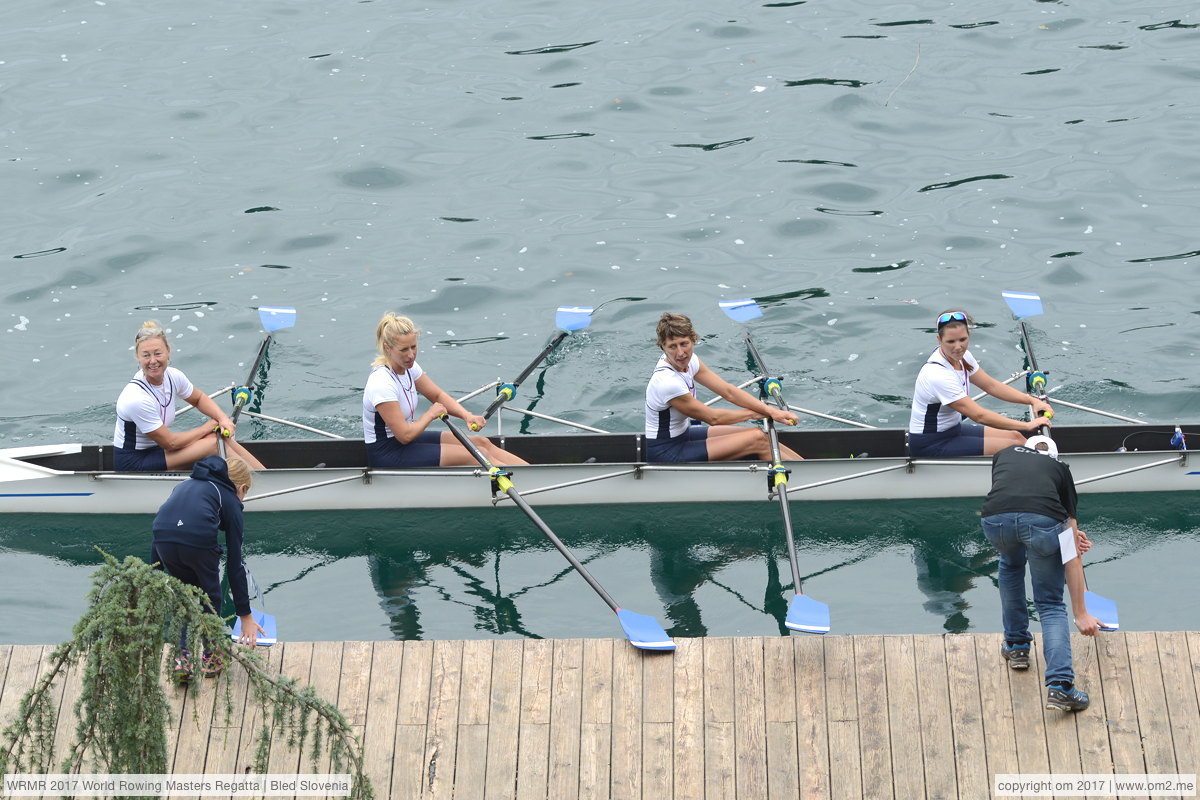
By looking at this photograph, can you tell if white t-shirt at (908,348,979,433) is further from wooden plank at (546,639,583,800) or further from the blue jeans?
wooden plank at (546,639,583,800)

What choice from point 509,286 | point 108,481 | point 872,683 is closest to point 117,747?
point 872,683

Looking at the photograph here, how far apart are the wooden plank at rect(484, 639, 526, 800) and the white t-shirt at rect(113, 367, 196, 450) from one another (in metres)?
3.93

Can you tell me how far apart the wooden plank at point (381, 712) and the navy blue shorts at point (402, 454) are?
2.96 meters

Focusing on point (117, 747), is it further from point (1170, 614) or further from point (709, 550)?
point (1170, 614)

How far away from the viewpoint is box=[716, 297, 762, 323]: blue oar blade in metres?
13.5

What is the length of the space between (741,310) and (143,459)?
19.2 ft

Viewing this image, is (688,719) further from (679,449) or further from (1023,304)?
(1023,304)

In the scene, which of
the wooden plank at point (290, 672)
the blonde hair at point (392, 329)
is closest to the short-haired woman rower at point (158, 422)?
the blonde hair at point (392, 329)

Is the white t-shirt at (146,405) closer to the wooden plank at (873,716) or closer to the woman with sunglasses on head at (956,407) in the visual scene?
the wooden plank at (873,716)

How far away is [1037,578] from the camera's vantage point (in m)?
7.82

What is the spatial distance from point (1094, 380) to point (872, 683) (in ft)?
21.1

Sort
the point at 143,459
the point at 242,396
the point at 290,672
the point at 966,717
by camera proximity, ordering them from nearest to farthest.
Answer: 1. the point at 966,717
2. the point at 290,672
3. the point at 143,459
4. the point at 242,396

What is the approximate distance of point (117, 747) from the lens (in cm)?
548

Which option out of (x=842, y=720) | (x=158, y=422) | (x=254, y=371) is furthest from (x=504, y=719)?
(x=254, y=371)
